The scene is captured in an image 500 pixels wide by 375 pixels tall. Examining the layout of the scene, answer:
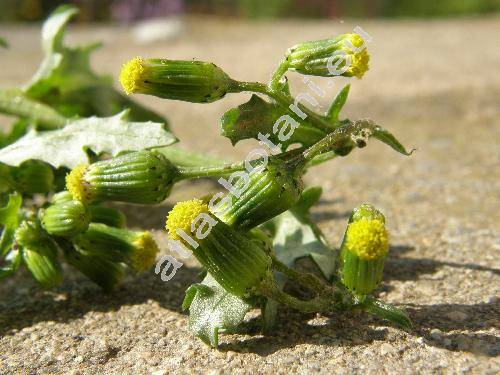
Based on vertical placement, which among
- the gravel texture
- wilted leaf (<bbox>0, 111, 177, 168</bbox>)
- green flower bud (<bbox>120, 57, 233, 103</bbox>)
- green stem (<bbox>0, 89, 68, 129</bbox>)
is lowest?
the gravel texture

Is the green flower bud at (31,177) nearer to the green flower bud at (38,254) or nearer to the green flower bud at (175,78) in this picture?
the green flower bud at (38,254)

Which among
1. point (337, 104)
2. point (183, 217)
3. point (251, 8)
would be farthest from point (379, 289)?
point (251, 8)

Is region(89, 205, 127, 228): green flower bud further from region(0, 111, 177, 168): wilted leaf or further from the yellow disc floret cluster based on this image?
the yellow disc floret cluster

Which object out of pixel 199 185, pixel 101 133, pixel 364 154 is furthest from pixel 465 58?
pixel 101 133

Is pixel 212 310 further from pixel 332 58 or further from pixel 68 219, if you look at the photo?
pixel 332 58

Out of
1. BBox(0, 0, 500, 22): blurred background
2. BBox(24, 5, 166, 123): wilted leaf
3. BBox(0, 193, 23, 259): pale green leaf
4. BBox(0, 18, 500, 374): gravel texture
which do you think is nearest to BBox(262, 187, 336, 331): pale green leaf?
BBox(0, 18, 500, 374): gravel texture

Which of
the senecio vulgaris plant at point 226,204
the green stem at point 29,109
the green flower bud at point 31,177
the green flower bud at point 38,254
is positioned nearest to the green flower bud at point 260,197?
the senecio vulgaris plant at point 226,204

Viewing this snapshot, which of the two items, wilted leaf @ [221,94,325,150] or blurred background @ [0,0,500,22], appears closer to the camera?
wilted leaf @ [221,94,325,150]

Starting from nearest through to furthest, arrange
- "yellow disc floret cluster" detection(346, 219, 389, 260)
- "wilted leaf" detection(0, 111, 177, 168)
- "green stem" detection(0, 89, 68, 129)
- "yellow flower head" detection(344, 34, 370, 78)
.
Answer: "yellow disc floret cluster" detection(346, 219, 389, 260), "yellow flower head" detection(344, 34, 370, 78), "wilted leaf" detection(0, 111, 177, 168), "green stem" detection(0, 89, 68, 129)
